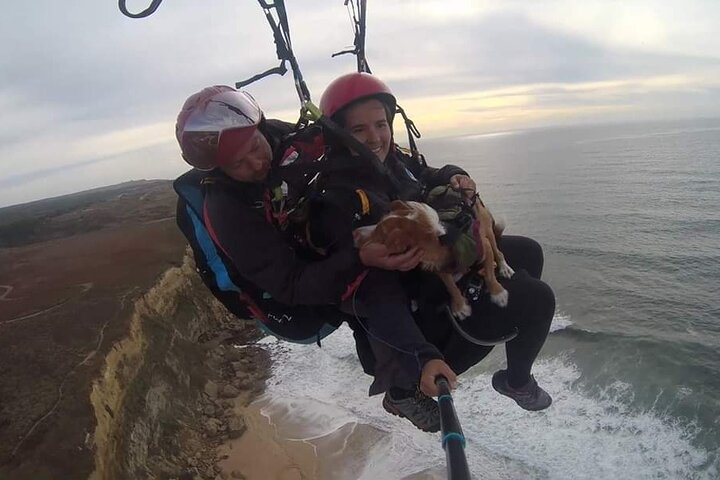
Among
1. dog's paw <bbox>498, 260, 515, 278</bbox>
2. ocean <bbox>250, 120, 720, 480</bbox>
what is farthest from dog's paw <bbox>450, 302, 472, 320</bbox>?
ocean <bbox>250, 120, 720, 480</bbox>

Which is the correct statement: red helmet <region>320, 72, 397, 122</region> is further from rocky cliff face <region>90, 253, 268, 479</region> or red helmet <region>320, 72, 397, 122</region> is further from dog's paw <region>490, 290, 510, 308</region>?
rocky cliff face <region>90, 253, 268, 479</region>

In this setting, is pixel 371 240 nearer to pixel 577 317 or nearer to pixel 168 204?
pixel 577 317

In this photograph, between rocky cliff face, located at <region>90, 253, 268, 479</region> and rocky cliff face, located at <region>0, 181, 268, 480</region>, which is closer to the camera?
rocky cliff face, located at <region>0, 181, 268, 480</region>

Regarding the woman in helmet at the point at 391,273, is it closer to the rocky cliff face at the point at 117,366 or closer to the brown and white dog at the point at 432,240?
the brown and white dog at the point at 432,240

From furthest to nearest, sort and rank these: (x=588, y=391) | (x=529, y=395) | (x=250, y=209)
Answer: (x=588, y=391)
(x=529, y=395)
(x=250, y=209)

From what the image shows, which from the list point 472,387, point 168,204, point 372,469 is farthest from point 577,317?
point 168,204

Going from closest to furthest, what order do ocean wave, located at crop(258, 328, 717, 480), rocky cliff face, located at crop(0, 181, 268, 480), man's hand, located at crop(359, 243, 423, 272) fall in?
man's hand, located at crop(359, 243, 423, 272), rocky cliff face, located at crop(0, 181, 268, 480), ocean wave, located at crop(258, 328, 717, 480)

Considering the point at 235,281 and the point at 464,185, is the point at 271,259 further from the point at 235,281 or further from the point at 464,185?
the point at 464,185

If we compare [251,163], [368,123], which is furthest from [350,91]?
[251,163]
